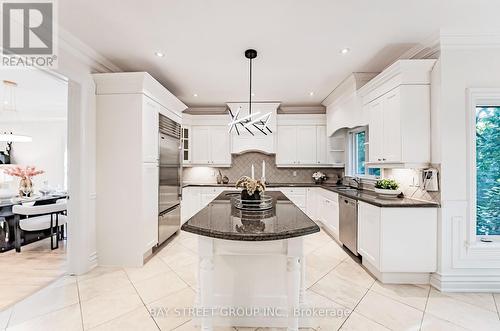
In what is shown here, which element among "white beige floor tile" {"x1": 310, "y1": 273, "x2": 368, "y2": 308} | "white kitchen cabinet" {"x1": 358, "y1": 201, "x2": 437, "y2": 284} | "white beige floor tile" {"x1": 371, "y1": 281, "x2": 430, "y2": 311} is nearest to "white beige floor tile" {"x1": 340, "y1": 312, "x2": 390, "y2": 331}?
"white beige floor tile" {"x1": 310, "y1": 273, "x2": 368, "y2": 308}

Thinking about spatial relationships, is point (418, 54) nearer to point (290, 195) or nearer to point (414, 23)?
point (414, 23)

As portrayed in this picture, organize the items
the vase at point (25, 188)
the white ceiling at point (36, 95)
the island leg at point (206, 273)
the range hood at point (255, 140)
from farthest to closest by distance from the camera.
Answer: the range hood at point (255, 140) → the vase at point (25, 188) → the white ceiling at point (36, 95) → the island leg at point (206, 273)

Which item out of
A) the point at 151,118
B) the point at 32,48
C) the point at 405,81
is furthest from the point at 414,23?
the point at 32,48

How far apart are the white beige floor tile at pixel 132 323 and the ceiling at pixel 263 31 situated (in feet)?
9.04

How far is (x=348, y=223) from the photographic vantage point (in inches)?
135

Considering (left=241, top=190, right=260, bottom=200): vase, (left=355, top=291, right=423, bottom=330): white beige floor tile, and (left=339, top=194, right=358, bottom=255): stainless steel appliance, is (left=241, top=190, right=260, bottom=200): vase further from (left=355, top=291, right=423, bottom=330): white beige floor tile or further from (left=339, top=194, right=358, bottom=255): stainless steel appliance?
(left=339, top=194, right=358, bottom=255): stainless steel appliance

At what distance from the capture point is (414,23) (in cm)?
231

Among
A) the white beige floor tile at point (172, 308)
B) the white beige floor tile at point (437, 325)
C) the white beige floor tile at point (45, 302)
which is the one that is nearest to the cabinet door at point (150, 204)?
the white beige floor tile at point (45, 302)

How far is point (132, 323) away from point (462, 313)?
2923 mm

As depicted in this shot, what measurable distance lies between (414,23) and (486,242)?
2468mm

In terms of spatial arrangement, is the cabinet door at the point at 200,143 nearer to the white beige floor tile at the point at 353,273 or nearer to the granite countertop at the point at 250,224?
the granite countertop at the point at 250,224

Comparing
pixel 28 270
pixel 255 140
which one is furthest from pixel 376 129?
pixel 28 270

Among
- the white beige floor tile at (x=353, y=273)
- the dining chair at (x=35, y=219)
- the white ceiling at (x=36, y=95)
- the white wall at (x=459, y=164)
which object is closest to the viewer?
the white wall at (x=459, y=164)

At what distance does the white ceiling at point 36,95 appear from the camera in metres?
3.42
